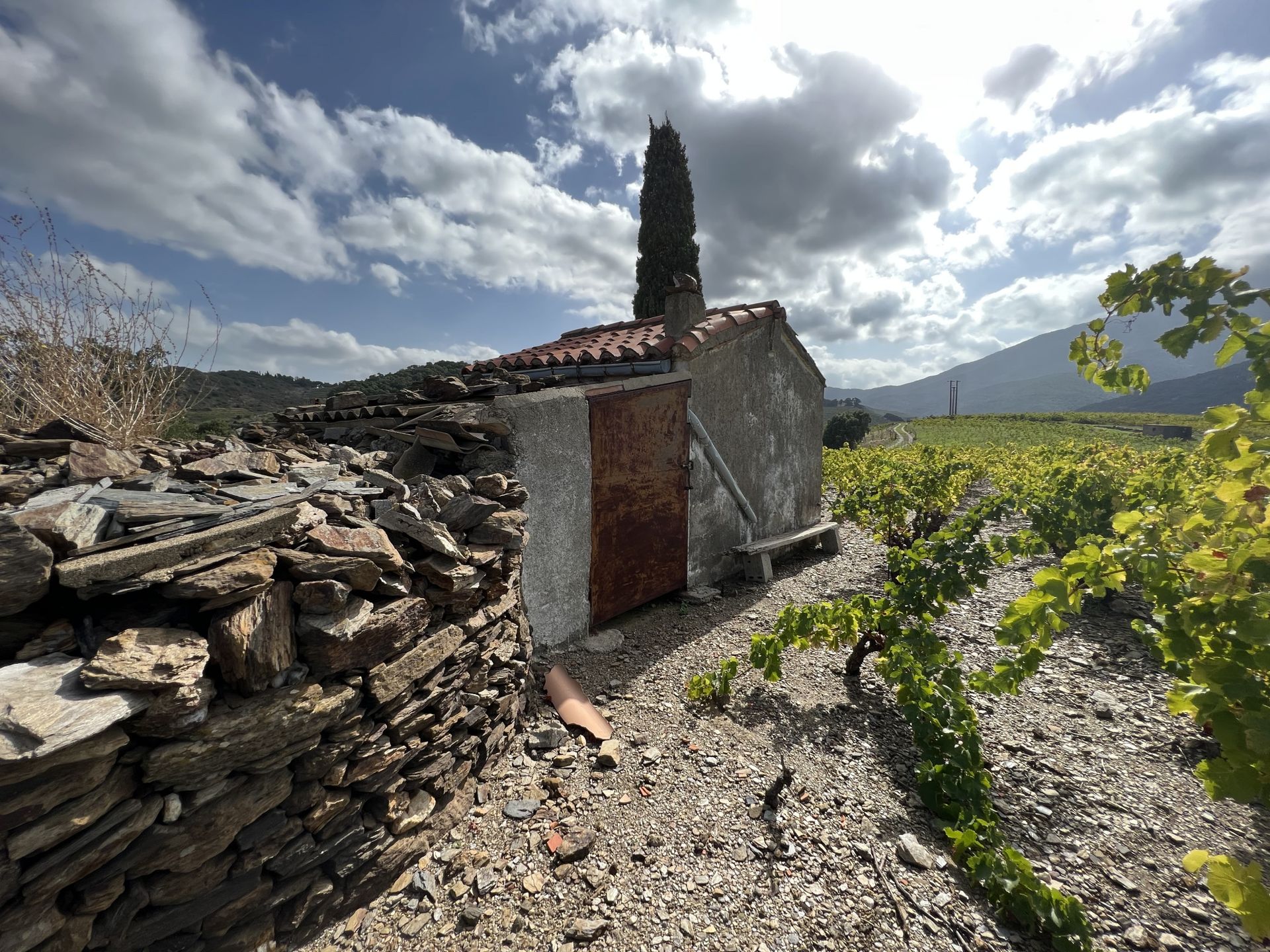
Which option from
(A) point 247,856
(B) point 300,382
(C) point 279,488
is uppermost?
(B) point 300,382

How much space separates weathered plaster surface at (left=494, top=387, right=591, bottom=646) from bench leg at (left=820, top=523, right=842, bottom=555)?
5.05m

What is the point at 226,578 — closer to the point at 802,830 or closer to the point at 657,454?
the point at 802,830

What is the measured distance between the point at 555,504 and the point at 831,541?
5648mm

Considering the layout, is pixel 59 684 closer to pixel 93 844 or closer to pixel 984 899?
pixel 93 844

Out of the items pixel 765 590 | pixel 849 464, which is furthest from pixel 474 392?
pixel 849 464

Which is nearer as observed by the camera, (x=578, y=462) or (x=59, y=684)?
(x=59, y=684)

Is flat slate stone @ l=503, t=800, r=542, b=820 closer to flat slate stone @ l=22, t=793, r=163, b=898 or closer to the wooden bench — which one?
flat slate stone @ l=22, t=793, r=163, b=898

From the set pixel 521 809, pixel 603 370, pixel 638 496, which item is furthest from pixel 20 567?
pixel 603 370

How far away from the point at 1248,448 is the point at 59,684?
3.80 m

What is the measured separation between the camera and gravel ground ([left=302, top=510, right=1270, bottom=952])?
7.43ft

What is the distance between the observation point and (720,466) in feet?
20.9

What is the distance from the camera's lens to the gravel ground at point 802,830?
2.27 meters

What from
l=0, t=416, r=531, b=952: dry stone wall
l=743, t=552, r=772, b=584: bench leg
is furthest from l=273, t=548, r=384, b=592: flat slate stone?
l=743, t=552, r=772, b=584: bench leg

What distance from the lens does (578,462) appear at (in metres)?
4.66
